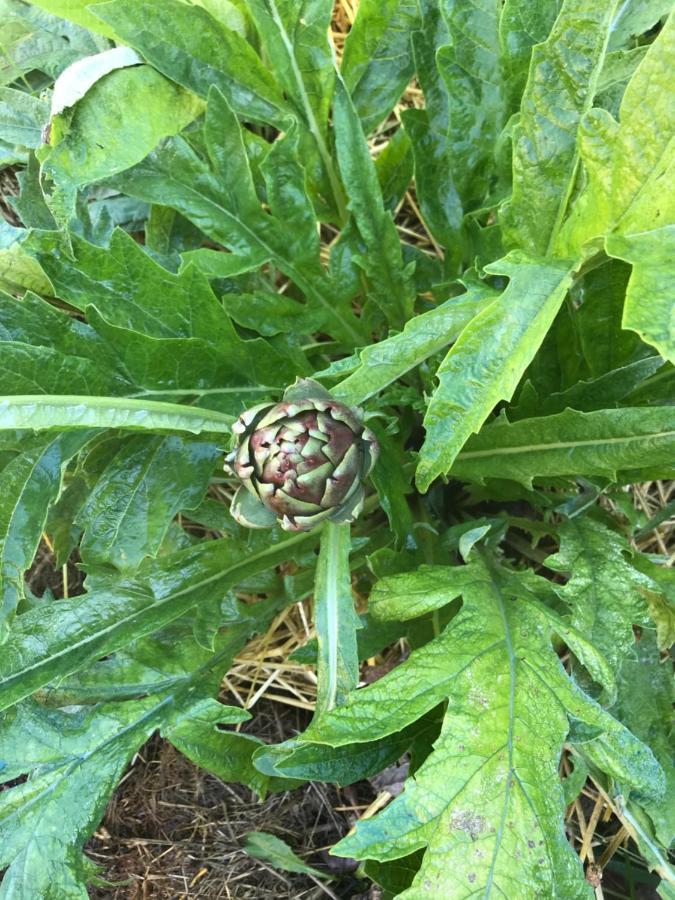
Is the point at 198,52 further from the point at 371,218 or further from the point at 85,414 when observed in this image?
the point at 85,414

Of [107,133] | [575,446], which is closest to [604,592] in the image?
[575,446]

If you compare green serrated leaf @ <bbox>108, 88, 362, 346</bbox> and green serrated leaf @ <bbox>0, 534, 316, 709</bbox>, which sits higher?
green serrated leaf @ <bbox>108, 88, 362, 346</bbox>

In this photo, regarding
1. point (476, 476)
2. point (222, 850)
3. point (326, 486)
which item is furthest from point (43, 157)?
→ point (222, 850)

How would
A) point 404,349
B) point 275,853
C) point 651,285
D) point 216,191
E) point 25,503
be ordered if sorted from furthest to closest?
point 275,853
point 216,191
point 25,503
point 404,349
point 651,285

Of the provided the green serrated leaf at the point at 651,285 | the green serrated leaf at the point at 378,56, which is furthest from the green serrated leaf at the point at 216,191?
the green serrated leaf at the point at 651,285

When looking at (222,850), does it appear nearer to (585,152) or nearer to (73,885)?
(73,885)

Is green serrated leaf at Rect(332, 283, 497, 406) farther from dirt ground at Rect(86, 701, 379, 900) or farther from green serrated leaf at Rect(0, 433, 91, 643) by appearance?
dirt ground at Rect(86, 701, 379, 900)

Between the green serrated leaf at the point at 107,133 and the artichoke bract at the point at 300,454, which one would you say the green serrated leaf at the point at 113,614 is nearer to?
the artichoke bract at the point at 300,454

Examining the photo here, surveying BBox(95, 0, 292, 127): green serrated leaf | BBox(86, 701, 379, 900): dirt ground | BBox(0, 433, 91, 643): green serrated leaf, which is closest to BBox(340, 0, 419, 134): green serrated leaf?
BBox(95, 0, 292, 127): green serrated leaf
